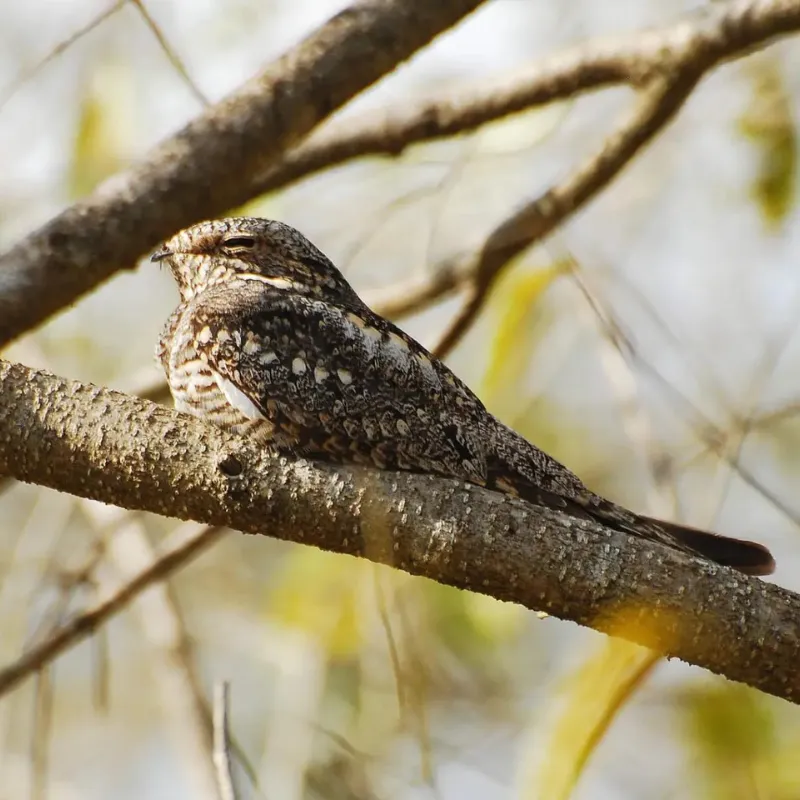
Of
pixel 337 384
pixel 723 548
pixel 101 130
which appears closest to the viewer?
pixel 723 548

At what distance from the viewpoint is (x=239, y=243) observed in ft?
8.85

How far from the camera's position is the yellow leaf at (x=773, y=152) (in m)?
3.30

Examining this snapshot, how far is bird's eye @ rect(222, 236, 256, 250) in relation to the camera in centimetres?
269

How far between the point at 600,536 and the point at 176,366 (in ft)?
3.54

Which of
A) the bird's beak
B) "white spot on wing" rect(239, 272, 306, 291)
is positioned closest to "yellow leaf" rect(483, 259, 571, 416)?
"white spot on wing" rect(239, 272, 306, 291)

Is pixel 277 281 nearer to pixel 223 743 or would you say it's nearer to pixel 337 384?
pixel 337 384

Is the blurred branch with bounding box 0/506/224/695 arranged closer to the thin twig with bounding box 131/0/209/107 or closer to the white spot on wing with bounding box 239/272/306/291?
the white spot on wing with bounding box 239/272/306/291

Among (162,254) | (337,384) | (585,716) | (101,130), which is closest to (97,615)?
(162,254)

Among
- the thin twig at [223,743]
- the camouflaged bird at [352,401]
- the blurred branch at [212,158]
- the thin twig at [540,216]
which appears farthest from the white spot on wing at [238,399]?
the thin twig at [540,216]

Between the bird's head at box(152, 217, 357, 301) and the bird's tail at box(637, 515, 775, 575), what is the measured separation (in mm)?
969

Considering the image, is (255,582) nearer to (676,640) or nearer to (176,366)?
(176,366)

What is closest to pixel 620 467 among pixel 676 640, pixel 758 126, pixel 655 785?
pixel 655 785

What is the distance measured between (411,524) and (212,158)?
1102 mm

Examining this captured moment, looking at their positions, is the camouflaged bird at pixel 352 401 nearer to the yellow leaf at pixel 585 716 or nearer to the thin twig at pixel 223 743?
the yellow leaf at pixel 585 716
